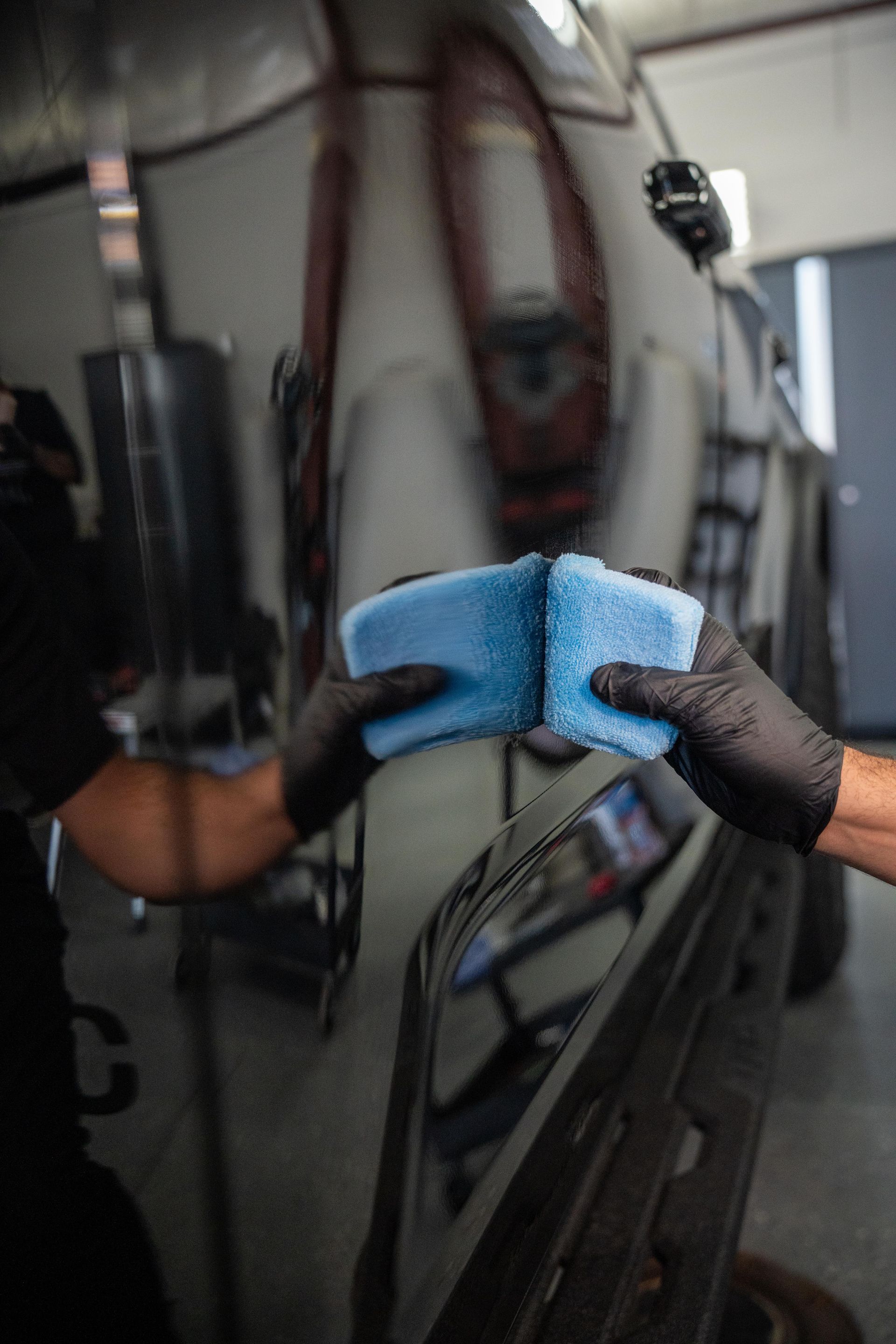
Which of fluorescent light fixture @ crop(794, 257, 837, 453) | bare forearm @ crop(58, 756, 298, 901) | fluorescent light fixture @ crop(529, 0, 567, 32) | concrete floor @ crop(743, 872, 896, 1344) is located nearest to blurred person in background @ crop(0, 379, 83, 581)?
bare forearm @ crop(58, 756, 298, 901)

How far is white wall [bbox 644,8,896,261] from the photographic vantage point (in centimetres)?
503

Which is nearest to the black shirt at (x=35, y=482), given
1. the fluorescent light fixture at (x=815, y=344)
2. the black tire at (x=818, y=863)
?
the black tire at (x=818, y=863)

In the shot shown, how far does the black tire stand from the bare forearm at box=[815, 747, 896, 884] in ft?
3.53

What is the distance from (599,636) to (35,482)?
40 centimetres

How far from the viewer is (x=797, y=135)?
204 inches

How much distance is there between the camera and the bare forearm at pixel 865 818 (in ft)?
2.91

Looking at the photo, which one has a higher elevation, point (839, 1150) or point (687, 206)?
point (687, 206)

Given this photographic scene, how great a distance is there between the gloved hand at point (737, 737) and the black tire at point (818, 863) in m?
1.15

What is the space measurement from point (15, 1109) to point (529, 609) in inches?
Answer: 16.1

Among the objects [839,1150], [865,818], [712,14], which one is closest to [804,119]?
[712,14]

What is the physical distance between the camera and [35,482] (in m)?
0.43

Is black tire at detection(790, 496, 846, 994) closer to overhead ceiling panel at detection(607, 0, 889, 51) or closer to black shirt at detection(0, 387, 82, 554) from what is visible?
black shirt at detection(0, 387, 82, 554)

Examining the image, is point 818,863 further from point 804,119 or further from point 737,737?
point 804,119

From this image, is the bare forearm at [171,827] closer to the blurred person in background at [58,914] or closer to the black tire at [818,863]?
the blurred person in background at [58,914]
